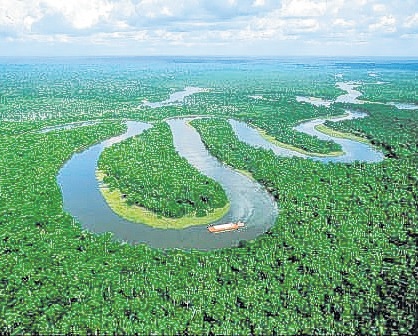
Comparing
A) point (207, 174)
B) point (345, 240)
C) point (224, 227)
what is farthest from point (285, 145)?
point (345, 240)

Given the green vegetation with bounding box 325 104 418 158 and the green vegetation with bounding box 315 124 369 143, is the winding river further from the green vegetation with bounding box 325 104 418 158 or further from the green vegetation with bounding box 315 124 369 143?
the green vegetation with bounding box 325 104 418 158

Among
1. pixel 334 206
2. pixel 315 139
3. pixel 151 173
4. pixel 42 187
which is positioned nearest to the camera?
pixel 334 206

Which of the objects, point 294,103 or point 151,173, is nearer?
point 151,173

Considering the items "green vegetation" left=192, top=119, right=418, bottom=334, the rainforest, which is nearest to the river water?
the rainforest

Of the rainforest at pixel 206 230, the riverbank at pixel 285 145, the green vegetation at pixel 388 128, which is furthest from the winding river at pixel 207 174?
the green vegetation at pixel 388 128

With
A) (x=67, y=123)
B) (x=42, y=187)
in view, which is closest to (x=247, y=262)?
(x=42, y=187)

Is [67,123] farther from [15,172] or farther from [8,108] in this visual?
[15,172]

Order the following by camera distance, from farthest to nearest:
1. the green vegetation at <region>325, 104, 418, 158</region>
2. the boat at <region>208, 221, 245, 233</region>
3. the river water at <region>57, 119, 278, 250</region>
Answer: the green vegetation at <region>325, 104, 418, 158</region> → the boat at <region>208, 221, 245, 233</region> → the river water at <region>57, 119, 278, 250</region>
